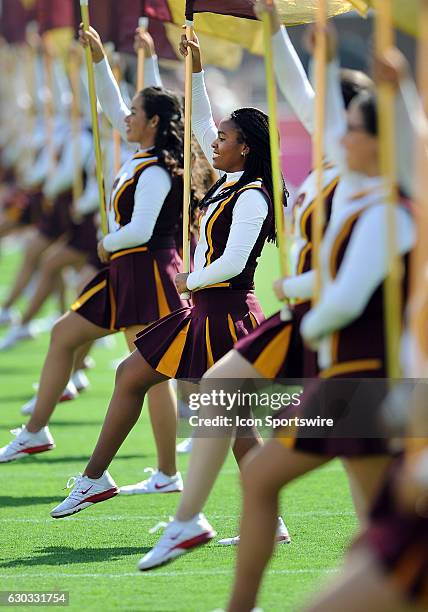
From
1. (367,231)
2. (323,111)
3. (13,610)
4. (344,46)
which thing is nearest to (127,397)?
(13,610)

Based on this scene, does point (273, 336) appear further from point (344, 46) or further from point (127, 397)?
point (344, 46)

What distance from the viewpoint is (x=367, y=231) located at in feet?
12.3

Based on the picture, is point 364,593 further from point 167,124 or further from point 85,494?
point 167,124

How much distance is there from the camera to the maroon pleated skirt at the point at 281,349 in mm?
4699

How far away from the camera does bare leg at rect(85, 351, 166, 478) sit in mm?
6020

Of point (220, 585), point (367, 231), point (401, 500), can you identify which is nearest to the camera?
point (401, 500)

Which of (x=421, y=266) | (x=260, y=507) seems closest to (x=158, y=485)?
(x=260, y=507)

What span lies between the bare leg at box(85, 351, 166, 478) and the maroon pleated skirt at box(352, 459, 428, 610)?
271cm

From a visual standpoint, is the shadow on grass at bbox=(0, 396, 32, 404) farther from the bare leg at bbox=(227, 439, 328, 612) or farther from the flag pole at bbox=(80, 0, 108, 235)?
the bare leg at bbox=(227, 439, 328, 612)

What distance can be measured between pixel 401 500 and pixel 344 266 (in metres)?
0.75

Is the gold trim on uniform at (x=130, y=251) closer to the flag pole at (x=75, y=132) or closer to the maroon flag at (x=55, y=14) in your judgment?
the maroon flag at (x=55, y=14)

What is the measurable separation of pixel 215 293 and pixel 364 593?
2785 mm

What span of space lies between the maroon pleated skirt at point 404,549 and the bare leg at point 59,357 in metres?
3.91

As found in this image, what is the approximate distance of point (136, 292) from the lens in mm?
7027
